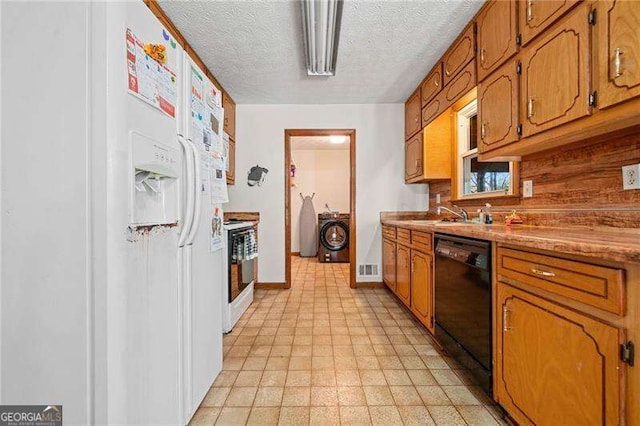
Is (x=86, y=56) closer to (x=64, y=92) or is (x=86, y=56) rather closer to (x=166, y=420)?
(x=64, y=92)

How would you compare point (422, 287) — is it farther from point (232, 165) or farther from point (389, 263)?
point (232, 165)

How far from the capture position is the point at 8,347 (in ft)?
2.75

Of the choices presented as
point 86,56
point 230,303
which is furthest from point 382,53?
point 230,303

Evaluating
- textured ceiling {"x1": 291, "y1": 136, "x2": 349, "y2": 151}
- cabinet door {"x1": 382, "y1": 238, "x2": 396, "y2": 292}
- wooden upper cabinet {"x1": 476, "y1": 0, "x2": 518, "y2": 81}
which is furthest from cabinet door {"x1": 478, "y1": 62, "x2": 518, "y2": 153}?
textured ceiling {"x1": 291, "y1": 136, "x2": 349, "y2": 151}

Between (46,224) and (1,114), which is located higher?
(1,114)

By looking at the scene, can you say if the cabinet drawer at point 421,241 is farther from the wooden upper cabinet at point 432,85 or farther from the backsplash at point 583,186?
the wooden upper cabinet at point 432,85

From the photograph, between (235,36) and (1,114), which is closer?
(1,114)

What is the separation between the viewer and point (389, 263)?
11.2 ft

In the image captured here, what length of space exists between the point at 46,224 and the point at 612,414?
170 cm

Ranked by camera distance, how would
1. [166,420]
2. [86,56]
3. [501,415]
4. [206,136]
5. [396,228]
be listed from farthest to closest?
[396,228] < [206,136] < [501,415] < [166,420] < [86,56]

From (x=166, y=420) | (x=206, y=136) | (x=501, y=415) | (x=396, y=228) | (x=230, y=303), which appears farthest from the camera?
(x=396, y=228)

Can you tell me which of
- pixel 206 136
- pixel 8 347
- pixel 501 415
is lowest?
pixel 501 415

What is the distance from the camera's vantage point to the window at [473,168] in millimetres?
2387

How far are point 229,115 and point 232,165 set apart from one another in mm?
593
